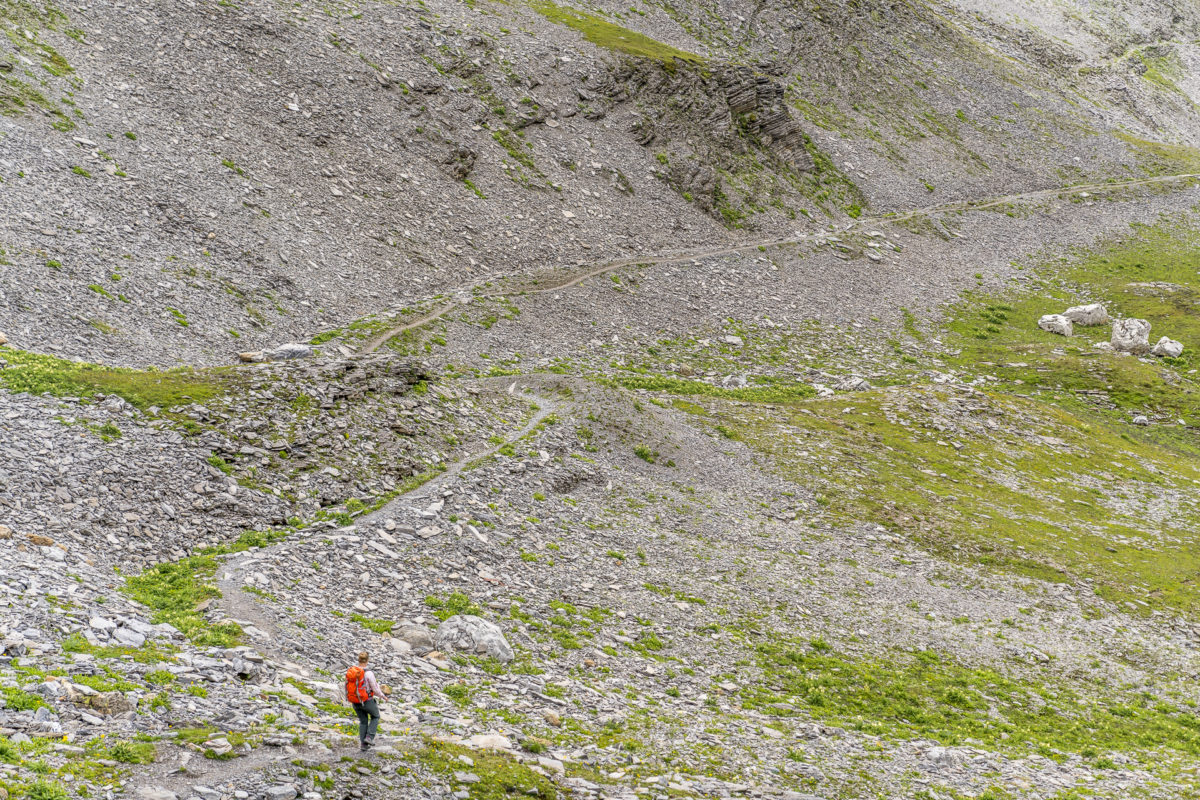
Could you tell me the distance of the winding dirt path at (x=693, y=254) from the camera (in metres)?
56.4

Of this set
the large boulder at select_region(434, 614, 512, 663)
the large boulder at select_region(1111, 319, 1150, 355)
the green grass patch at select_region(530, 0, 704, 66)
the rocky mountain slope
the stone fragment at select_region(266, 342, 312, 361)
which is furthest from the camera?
the green grass patch at select_region(530, 0, 704, 66)

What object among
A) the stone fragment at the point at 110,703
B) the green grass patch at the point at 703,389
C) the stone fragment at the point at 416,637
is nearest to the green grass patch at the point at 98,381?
the stone fragment at the point at 416,637

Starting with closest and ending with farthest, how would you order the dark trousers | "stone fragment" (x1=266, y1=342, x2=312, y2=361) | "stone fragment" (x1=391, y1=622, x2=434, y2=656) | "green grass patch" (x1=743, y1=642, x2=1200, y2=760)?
the dark trousers, "stone fragment" (x1=391, y1=622, x2=434, y2=656), "green grass patch" (x1=743, y1=642, x2=1200, y2=760), "stone fragment" (x1=266, y1=342, x2=312, y2=361)

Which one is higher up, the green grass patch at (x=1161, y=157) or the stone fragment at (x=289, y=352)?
the green grass patch at (x=1161, y=157)

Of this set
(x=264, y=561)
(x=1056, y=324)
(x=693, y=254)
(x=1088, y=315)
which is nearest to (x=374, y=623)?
(x=264, y=561)

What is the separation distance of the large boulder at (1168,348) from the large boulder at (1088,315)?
7032mm

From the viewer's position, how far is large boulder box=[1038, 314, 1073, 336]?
254 ft

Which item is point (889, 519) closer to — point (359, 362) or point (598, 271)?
point (359, 362)

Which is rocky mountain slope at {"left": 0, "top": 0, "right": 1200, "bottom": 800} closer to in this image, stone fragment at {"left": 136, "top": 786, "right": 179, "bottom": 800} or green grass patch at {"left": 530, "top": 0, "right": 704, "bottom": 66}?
stone fragment at {"left": 136, "top": 786, "right": 179, "bottom": 800}

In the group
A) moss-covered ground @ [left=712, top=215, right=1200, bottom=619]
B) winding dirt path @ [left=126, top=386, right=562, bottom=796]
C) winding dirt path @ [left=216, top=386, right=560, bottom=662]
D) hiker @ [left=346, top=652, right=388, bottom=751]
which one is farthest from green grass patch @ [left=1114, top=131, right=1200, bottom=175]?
hiker @ [left=346, top=652, right=388, bottom=751]

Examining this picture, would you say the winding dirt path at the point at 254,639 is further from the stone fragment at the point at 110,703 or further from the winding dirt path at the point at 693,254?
the winding dirt path at the point at 693,254

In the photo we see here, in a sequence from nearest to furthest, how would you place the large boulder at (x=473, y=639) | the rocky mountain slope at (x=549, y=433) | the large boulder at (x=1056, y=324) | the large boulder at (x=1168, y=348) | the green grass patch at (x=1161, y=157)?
the rocky mountain slope at (x=549, y=433)
the large boulder at (x=473, y=639)
the large boulder at (x=1168, y=348)
the large boulder at (x=1056, y=324)
the green grass patch at (x=1161, y=157)

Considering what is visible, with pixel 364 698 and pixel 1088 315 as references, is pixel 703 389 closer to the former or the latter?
pixel 364 698

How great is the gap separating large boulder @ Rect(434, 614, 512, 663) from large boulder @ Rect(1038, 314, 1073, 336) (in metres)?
73.0
